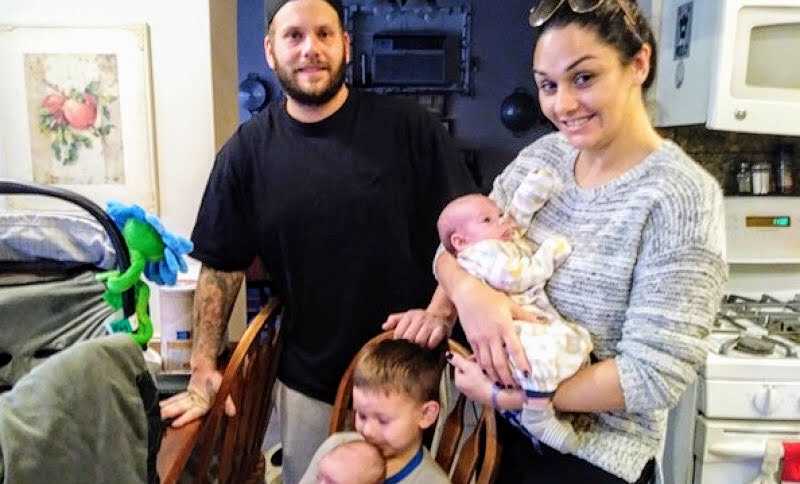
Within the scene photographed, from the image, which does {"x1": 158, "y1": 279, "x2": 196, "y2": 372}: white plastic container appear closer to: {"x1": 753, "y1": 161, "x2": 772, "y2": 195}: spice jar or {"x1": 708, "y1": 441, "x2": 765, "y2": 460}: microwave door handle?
{"x1": 708, "y1": 441, "x2": 765, "y2": 460}: microwave door handle

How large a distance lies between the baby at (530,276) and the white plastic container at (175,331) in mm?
763

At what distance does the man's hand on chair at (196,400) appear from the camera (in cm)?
130

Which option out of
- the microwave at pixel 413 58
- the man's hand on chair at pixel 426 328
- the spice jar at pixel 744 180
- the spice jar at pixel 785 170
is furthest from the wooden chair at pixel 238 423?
the microwave at pixel 413 58

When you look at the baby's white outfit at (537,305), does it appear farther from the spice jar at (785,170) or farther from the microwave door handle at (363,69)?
the microwave door handle at (363,69)

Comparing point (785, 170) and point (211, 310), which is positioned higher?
point (785, 170)

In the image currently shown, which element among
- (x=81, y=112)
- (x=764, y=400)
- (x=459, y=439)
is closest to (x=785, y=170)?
(x=764, y=400)

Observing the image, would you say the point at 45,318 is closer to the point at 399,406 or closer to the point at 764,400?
the point at 399,406

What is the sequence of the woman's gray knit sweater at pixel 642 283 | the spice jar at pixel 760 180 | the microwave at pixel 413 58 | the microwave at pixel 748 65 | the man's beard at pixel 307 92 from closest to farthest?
the woman's gray knit sweater at pixel 642 283
the man's beard at pixel 307 92
the microwave at pixel 748 65
the spice jar at pixel 760 180
the microwave at pixel 413 58

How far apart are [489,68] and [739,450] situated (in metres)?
3.50

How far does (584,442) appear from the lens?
0.99m

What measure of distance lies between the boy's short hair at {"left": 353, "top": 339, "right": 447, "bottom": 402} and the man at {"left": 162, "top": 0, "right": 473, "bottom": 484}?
1.04 ft

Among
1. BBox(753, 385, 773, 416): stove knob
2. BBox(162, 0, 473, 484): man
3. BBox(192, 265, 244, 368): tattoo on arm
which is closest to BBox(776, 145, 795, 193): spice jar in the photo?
BBox(753, 385, 773, 416): stove knob

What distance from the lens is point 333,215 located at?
151 cm

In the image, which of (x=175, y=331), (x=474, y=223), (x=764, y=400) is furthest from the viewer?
(x=764, y=400)
